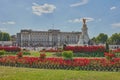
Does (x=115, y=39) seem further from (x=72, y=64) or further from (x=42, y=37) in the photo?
(x=72, y=64)

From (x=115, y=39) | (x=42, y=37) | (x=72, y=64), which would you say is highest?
(x=42, y=37)

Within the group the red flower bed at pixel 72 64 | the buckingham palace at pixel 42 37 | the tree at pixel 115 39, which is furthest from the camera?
the buckingham palace at pixel 42 37

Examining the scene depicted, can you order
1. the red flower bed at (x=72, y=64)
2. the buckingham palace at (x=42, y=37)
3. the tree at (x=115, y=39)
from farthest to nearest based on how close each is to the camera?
the buckingham palace at (x=42, y=37)
the tree at (x=115, y=39)
the red flower bed at (x=72, y=64)

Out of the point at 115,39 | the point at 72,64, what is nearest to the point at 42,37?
the point at 115,39

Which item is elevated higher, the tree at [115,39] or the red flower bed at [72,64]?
the tree at [115,39]

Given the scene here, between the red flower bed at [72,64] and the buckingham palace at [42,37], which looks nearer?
the red flower bed at [72,64]

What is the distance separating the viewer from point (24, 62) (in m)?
17.0

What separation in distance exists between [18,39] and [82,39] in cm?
8547

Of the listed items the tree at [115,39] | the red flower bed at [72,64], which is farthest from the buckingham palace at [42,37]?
the red flower bed at [72,64]

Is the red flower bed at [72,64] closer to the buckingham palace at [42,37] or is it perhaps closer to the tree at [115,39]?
the tree at [115,39]

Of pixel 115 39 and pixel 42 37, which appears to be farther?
pixel 42 37

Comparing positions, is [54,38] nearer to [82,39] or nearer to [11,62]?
[82,39]

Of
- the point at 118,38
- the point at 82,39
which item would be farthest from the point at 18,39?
the point at 82,39

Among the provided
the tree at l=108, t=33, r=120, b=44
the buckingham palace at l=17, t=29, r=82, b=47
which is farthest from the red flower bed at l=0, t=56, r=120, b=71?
the buckingham palace at l=17, t=29, r=82, b=47
